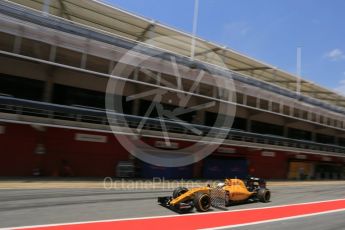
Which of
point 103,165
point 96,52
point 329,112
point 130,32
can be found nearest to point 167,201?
point 103,165

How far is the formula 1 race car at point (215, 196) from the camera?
11.0m

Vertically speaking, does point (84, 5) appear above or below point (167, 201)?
above

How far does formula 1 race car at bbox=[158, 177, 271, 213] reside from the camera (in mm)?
10953

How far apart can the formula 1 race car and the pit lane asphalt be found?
32 centimetres

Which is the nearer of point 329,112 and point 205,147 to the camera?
point 205,147

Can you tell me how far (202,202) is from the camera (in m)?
11.1

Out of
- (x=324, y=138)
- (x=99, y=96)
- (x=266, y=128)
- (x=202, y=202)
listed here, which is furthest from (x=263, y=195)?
(x=324, y=138)

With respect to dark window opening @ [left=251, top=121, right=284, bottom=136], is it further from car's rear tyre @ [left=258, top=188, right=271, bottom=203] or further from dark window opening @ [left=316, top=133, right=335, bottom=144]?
car's rear tyre @ [left=258, top=188, right=271, bottom=203]

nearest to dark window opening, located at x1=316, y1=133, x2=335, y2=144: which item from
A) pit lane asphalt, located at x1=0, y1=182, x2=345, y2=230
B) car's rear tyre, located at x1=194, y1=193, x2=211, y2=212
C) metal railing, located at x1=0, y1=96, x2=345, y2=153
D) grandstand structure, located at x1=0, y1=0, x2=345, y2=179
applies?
grandstand structure, located at x1=0, y1=0, x2=345, y2=179

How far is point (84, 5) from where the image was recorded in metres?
22.8

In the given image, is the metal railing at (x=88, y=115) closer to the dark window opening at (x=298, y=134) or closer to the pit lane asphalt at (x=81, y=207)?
the pit lane asphalt at (x=81, y=207)

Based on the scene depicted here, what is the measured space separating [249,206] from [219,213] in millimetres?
2626

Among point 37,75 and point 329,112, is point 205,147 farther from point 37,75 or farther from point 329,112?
point 329,112

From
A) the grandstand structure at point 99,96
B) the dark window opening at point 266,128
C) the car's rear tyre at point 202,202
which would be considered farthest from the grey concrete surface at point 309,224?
the dark window opening at point 266,128
